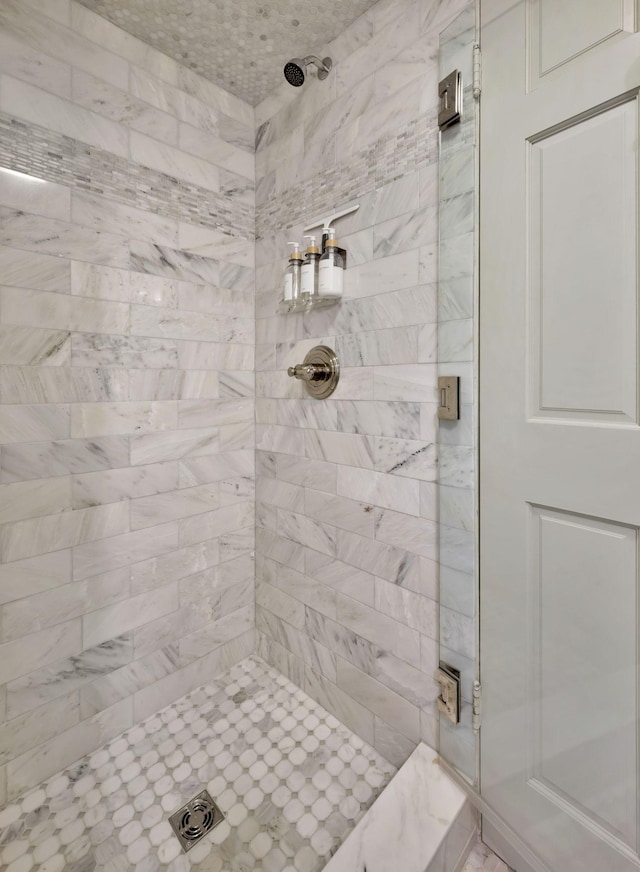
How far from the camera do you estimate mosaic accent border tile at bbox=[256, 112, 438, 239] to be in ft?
3.72

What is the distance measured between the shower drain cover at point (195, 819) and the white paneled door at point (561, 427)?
756 millimetres

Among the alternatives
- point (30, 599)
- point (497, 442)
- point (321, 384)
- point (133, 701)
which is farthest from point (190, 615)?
point (497, 442)

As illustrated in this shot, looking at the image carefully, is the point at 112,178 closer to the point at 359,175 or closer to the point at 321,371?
the point at 359,175

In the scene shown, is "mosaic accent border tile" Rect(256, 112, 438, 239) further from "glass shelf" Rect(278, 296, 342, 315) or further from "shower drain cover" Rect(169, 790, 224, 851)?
"shower drain cover" Rect(169, 790, 224, 851)

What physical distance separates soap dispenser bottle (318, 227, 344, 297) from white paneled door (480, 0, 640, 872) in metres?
0.47

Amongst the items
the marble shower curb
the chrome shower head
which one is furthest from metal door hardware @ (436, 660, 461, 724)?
the chrome shower head

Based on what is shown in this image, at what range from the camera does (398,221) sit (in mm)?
1195

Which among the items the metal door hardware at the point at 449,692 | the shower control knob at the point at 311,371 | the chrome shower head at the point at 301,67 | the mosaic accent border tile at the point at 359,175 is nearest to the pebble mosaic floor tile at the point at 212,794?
the metal door hardware at the point at 449,692

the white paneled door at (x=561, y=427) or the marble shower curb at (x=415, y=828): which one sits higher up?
the white paneled door at (x=561, y=427)

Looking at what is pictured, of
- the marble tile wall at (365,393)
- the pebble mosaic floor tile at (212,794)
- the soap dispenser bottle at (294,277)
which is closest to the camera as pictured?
the pebble mosaic floor tile at (212,794)

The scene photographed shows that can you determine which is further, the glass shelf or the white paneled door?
the glass shelf

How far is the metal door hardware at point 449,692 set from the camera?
1081 millimetres

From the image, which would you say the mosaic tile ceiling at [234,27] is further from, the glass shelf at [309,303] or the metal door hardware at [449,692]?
the metal door hardware at [449,692]

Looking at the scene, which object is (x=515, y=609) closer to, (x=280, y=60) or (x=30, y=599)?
(x=30, y=599)
